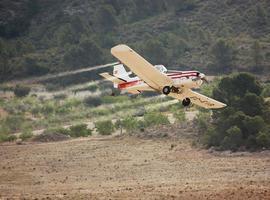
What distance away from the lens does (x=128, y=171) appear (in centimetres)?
6084

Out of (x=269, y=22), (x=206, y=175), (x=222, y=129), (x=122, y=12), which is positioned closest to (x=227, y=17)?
(x=269, y=22)

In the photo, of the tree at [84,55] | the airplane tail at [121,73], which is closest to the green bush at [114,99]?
the tree at [84,55]

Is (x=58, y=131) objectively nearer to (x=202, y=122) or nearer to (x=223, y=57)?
(x=202, y=122)

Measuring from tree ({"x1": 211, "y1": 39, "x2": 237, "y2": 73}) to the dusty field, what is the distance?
43223mm

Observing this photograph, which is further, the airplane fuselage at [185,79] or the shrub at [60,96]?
the shrub at [60,96]

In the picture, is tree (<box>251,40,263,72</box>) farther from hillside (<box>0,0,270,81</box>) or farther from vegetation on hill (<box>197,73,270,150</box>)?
vegetation on hill (<box>197,73,270,150</box>)

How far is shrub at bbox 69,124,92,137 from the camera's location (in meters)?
78.5

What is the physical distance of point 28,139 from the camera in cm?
7838

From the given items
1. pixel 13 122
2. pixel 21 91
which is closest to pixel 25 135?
pixel 13 122

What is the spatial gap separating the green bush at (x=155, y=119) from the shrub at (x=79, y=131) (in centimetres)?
563

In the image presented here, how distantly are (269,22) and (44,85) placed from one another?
4387cm

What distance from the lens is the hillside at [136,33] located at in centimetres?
11938

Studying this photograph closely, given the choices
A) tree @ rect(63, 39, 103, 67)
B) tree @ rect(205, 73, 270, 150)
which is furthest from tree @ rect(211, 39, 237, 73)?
tree @ rect(205, 73, 270, 150)

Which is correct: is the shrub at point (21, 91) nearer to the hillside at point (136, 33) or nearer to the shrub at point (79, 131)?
the hillside at point (136, 33)
